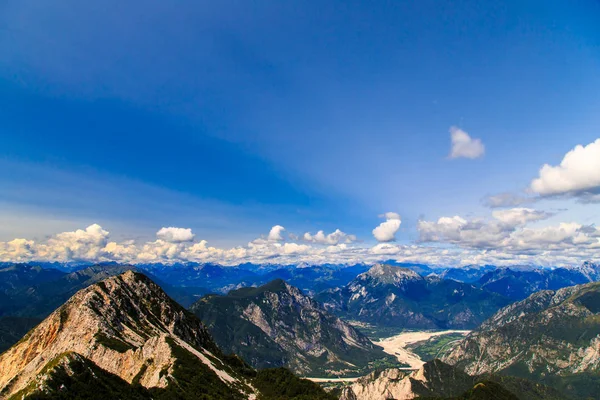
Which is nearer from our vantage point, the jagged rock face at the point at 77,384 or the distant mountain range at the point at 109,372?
the jagged rock face at the point at 77,384

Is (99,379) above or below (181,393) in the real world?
above

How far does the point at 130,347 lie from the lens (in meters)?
192

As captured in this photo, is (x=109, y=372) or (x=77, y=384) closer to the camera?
(x=77, y=384)

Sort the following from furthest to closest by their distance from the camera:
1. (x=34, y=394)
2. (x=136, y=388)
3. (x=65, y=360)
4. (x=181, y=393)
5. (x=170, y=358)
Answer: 1. (x=170, y=358)
2. (x=181, y=393)
3. (x=136, y=388)
4. (x=65, y=360)
5. (x=34, y=394)

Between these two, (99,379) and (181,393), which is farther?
(181,393)

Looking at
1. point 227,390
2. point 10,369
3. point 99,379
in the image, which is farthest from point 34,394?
point 10,369

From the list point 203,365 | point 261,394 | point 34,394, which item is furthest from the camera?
point 261,394

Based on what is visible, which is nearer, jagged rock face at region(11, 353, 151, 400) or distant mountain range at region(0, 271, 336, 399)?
jagged rock face at region(11, 353, 151, 400)

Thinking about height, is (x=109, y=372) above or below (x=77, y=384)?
below

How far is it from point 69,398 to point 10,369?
118m

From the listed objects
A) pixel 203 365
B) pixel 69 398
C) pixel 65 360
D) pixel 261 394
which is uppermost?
pixel 65 360

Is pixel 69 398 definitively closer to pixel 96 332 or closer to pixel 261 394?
pixel 96 332

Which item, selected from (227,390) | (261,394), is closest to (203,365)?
(227,390)

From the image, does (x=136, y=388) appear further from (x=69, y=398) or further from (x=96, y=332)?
(x=96, y=332)
